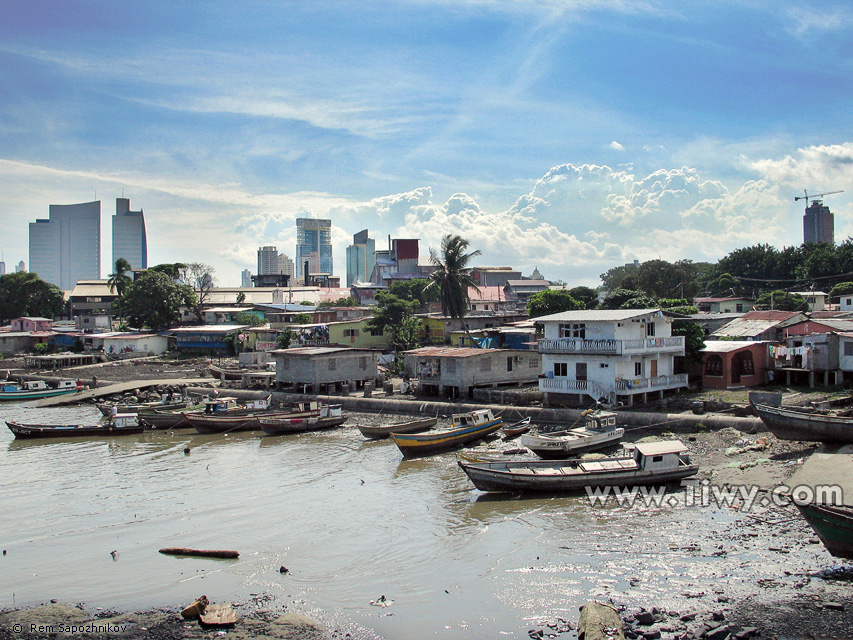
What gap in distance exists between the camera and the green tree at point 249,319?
71562mm

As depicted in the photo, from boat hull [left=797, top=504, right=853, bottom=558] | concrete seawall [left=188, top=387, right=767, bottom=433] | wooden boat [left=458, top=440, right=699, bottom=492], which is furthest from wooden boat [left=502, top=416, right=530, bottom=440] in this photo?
boat hull [left=797, top=504, right=853, bottom=558]

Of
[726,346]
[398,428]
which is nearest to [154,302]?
[398,428]

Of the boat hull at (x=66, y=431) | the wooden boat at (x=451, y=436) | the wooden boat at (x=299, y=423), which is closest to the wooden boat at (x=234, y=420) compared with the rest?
the wooden boat at (x=299, y=423)

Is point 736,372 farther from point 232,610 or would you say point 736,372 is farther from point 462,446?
point 232,610

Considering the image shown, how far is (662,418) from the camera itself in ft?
97.0

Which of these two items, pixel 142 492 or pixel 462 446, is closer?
pixel 142 492

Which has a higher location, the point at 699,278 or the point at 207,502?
the point at 699,278

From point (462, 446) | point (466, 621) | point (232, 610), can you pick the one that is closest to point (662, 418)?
point (462, 446)

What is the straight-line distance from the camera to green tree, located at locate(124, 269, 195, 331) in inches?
2883

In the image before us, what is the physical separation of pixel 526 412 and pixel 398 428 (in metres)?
7.09

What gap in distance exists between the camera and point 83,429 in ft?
117

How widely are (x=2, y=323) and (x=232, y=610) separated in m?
94.1

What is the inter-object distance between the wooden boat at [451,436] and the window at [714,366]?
42.0 ft

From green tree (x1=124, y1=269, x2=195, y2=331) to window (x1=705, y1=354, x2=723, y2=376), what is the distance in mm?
58452
